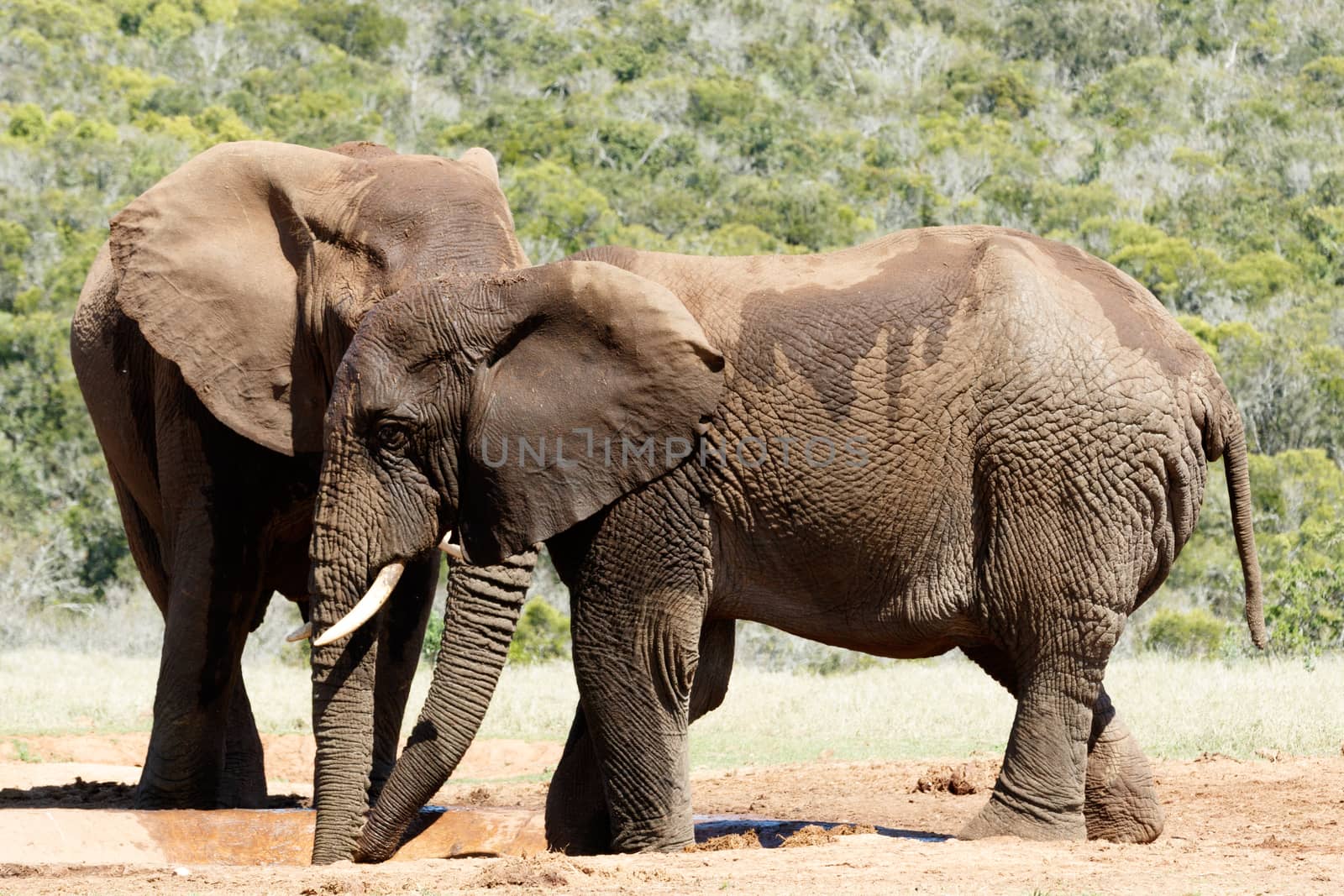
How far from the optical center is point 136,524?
8.88 m

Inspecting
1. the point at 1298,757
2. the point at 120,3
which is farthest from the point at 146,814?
the point at 120,3

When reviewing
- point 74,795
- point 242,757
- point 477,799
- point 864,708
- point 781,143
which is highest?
point 781,143

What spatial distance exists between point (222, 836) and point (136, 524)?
7.31ft

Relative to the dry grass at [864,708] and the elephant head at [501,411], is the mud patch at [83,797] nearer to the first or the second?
the dry grass at [864,708]

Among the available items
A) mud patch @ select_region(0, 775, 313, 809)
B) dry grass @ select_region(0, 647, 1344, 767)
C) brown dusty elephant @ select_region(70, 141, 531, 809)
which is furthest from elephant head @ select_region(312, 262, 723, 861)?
dry grass @ select_region(0, 647, 1344, 767)

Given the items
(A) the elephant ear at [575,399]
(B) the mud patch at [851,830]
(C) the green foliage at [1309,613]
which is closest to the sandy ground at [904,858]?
(B) the mud patch at [851,830]

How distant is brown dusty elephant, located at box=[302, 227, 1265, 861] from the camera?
240 inches

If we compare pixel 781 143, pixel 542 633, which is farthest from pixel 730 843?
pixel 781 143

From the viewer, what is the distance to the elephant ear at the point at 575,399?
603cm

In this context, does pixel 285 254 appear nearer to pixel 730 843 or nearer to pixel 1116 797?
pixel 730 843

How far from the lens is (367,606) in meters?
6.02

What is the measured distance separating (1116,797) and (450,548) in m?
2.69

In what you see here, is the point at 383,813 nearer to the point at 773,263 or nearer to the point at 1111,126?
the point at 773,263

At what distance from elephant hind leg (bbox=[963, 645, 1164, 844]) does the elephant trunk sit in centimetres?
175
